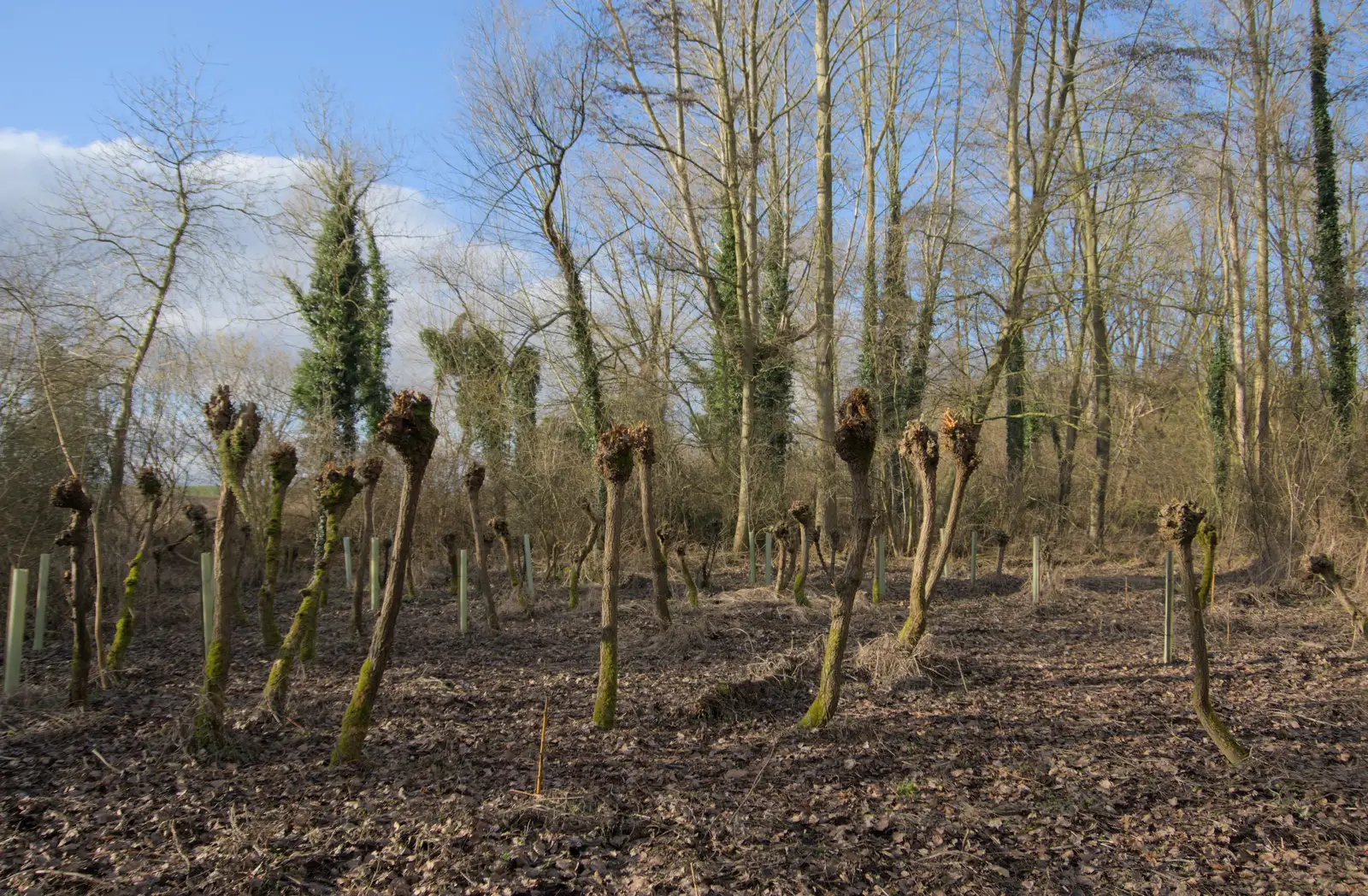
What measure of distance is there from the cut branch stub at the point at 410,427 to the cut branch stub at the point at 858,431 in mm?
2281

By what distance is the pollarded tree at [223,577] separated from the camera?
4891 mm

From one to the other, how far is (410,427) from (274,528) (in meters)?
2.59

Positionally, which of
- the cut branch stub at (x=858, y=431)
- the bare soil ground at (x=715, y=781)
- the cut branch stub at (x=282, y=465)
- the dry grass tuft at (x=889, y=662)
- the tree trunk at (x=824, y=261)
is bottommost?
the bare soil ground at (x=715, y=781)

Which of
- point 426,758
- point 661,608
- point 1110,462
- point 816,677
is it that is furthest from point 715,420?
point 426,758

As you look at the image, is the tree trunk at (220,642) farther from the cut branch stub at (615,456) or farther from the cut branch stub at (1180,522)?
the cut branch stub at (1180,522)

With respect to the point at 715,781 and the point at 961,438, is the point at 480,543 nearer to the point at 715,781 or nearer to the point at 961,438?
the point at 961,438

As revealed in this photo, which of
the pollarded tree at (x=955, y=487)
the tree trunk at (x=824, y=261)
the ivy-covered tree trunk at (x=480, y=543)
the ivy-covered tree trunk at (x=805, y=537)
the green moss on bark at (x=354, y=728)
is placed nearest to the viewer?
the green moss on bark at (x=354, y=728)

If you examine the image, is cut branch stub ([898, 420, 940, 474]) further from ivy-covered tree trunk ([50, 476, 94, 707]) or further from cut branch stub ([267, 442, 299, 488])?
ivy-covered tree trunk ([50, 476, 94, 707])

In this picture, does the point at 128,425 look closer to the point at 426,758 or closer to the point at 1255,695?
the point at 426,758

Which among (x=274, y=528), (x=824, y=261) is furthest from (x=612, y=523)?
(x=824, y=261)

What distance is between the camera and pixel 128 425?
460 inches

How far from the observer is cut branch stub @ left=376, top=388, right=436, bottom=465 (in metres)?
4.63

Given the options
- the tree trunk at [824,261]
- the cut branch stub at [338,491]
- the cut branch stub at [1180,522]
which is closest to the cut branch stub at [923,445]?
the cut branch stub at [1180,522]

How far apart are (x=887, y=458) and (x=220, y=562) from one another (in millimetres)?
13500
